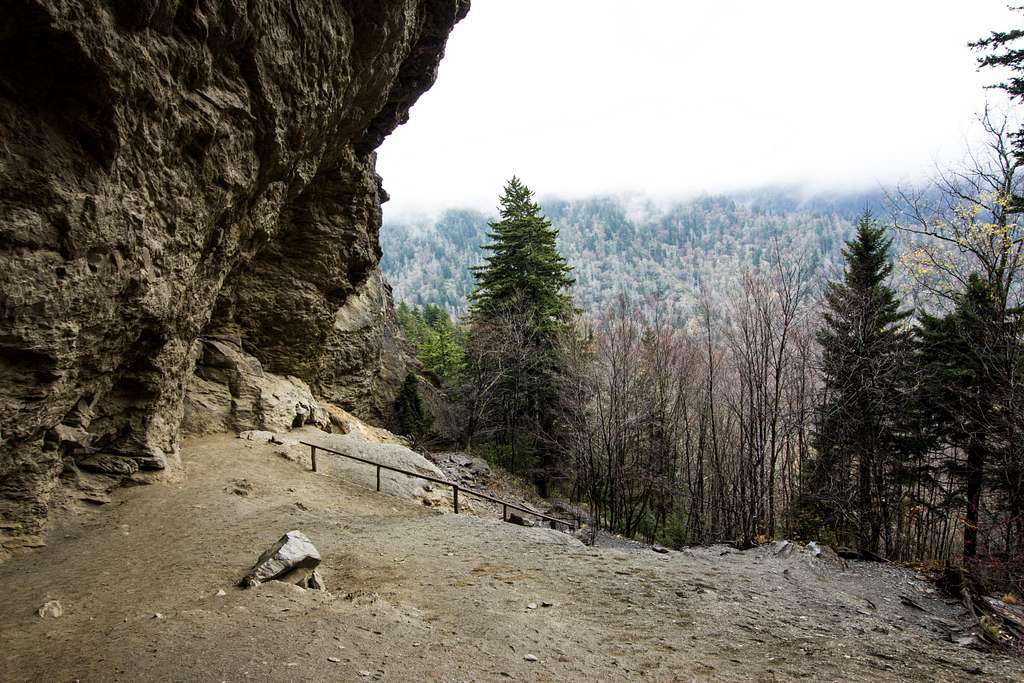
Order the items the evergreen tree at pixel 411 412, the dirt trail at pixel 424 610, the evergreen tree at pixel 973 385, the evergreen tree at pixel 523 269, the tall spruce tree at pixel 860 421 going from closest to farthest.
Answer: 1. the dirt trail at pixel 424 610
2. the evergreen tree at pixel 973 385
3. the tall spruce tree at pixel 860 421
4. the evergreen tree at pixel 523 269
5. the evergreen tree at pixel 411 412

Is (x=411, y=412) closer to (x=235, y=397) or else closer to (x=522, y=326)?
(x=522, y=326)

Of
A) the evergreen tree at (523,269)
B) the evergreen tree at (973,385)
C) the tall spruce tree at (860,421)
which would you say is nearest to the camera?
the evergreen tree at (973,385)

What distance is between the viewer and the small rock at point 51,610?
5.32 m

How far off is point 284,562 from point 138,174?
5.46 metres

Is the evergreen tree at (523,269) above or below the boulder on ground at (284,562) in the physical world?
above

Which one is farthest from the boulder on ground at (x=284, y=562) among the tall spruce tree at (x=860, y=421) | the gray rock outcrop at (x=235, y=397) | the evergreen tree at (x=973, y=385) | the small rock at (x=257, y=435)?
the tall spruce tree at (x=860, y=421)

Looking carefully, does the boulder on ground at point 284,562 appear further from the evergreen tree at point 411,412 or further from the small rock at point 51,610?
the evergreen tree at point 411,412

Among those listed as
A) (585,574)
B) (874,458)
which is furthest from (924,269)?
(585,574)

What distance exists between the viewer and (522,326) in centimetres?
2477

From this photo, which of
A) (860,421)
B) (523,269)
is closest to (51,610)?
(860,421)

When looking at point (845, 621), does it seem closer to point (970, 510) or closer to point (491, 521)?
point (491, 521)

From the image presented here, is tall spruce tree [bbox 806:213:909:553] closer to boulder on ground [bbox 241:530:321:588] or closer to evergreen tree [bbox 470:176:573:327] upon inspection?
evergreen tree [bbox 470:176:573:327]

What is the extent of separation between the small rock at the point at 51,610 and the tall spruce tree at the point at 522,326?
64.3 feet

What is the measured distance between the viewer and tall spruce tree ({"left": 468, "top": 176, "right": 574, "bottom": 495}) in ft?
81.5
